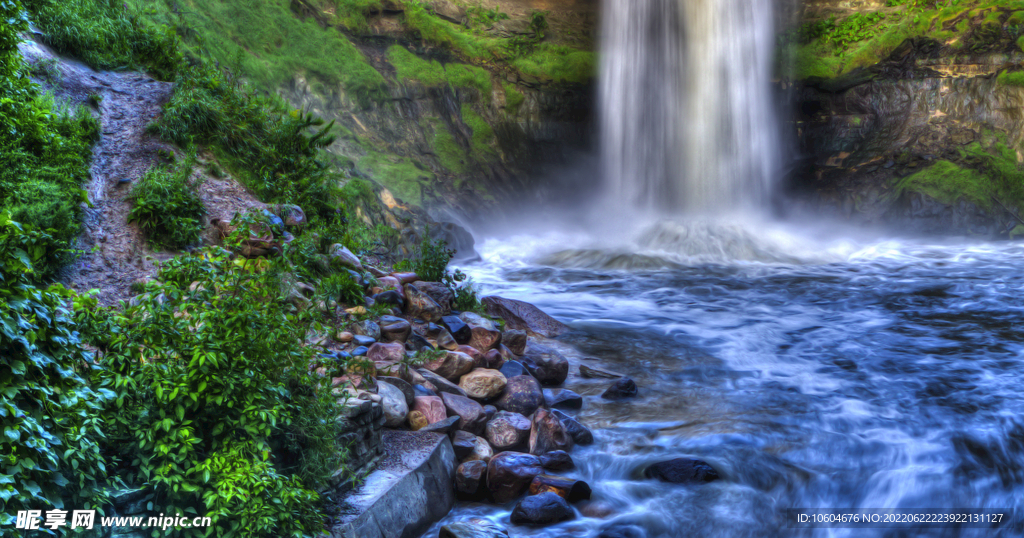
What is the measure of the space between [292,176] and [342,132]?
7.82 metres

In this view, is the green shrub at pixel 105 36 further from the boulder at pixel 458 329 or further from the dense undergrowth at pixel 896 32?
the dense undergrowth at pixel 896 32

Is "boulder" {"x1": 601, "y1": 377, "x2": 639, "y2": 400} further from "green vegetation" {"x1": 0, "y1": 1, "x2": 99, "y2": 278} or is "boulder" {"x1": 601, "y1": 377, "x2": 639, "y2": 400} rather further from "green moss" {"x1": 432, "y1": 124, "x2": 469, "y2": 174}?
"green moss" {"x1": 432, "y1": 124, "x2": 469, "y2": 174}

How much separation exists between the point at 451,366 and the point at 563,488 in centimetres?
166

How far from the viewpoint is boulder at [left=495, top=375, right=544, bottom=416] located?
5.21 metres

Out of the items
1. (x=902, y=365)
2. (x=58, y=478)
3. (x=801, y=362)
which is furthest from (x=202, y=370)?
(x=902, y=365)

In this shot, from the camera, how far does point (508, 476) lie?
4.10m

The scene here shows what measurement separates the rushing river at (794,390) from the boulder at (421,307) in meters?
1.84

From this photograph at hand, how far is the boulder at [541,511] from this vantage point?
3862 mm

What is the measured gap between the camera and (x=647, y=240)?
49.6 feet

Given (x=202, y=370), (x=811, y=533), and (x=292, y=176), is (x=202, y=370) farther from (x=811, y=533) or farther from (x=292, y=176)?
(x=292, y=176)

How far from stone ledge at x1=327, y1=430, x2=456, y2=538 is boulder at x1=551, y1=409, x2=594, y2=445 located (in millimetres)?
1140

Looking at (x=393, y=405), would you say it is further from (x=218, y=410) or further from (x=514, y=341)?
(x=514, y=341)

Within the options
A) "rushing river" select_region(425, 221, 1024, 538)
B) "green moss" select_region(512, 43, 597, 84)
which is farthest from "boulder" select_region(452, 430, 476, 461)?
"green moss" select_region(512, 43, 597, 84)

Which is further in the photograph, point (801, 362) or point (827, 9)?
point (827, 9)
